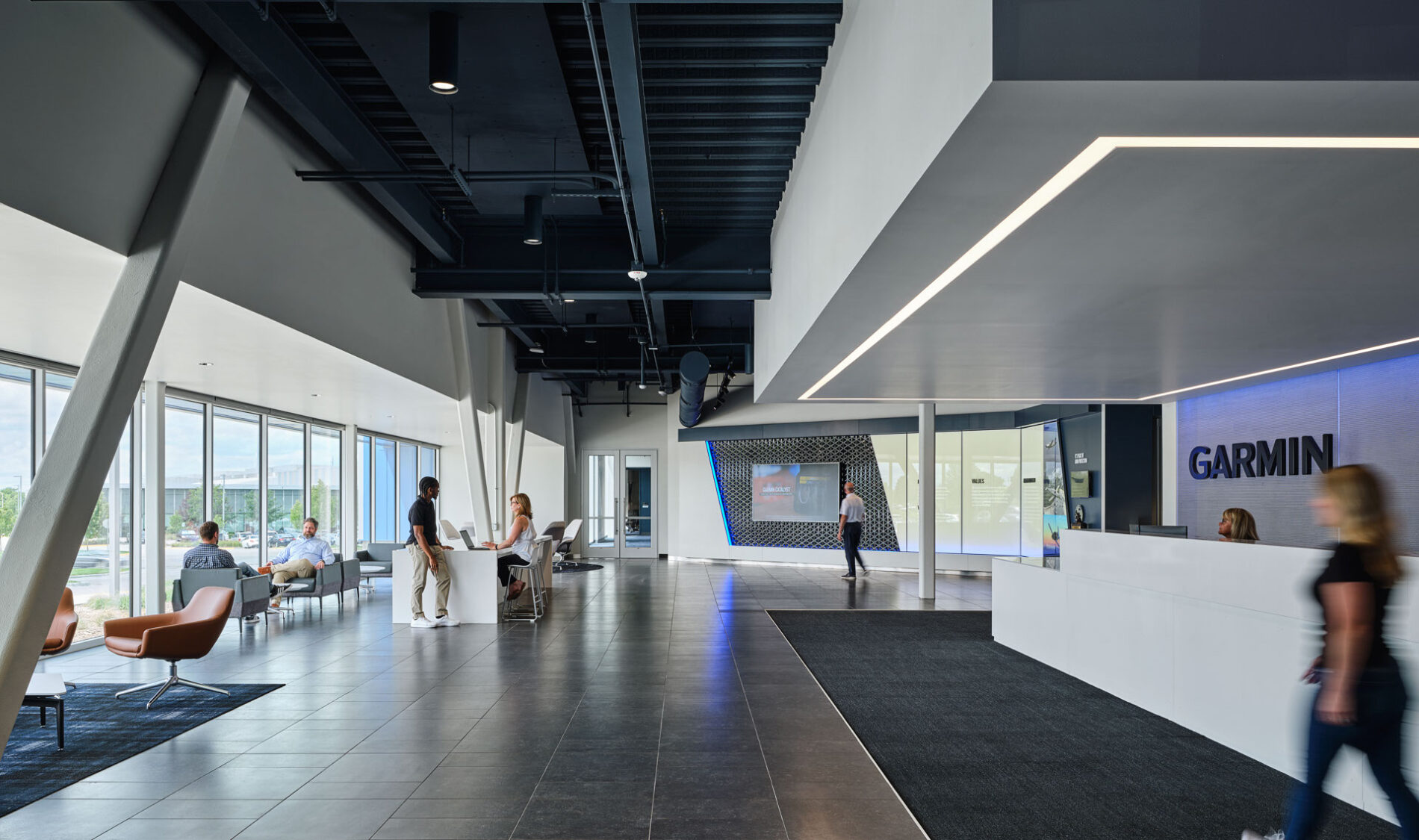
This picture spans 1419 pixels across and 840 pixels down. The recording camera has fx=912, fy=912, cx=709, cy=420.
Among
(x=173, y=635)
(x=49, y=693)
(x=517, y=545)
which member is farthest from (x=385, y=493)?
(x=49, y=693)

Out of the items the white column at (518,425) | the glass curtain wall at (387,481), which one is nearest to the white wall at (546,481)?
the glass curtain wall at (387,481)

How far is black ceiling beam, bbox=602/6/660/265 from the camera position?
439 cm

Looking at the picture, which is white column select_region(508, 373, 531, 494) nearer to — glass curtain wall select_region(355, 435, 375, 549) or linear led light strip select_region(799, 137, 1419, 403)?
glass curtain wall select_region(355, 435, 375, 549)

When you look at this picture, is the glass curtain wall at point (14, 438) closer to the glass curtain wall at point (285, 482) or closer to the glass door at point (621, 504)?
the glass curtain wall at point (285, 482)

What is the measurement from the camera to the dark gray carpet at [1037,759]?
3768 mm

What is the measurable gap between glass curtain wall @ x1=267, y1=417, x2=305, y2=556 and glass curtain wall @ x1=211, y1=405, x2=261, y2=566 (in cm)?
30

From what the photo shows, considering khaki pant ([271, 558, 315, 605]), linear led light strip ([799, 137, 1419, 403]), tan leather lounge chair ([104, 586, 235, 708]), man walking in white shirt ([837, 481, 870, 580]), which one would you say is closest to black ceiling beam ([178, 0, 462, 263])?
tan leather lounge chair ([104, 586, 235, 708])

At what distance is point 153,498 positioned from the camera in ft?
30.8

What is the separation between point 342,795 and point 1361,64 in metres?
4.65

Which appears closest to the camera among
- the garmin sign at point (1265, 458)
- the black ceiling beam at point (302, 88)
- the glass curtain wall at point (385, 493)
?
the black ceiling beam at point (302, 88)

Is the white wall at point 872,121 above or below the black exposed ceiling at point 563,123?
below

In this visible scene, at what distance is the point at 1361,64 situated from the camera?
2414 millimetres

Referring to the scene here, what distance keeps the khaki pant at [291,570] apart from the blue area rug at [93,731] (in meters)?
4.15

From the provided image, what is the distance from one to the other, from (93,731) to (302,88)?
4.04m
